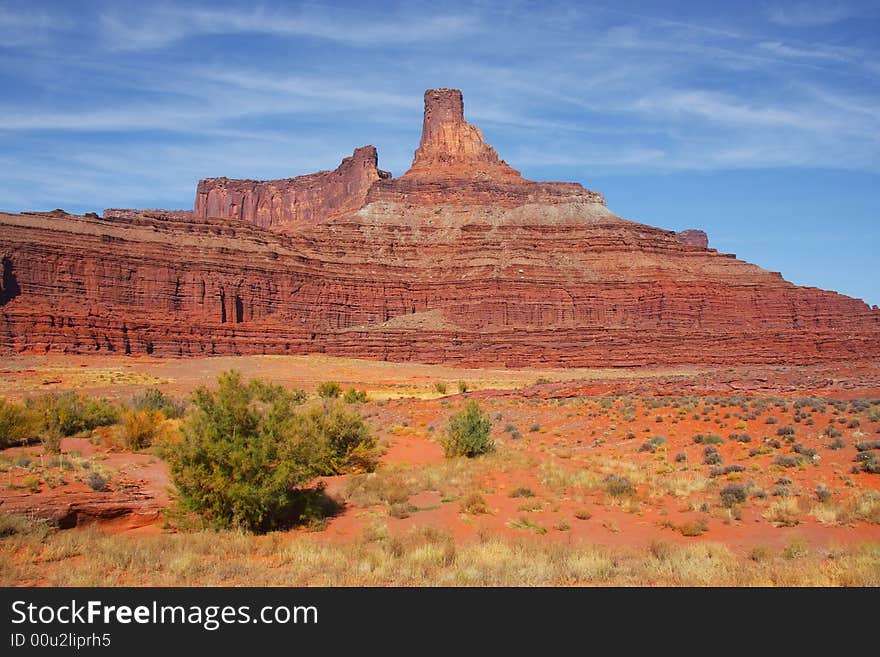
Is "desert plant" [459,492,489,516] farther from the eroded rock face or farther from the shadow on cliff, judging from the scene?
the shadow on cliff

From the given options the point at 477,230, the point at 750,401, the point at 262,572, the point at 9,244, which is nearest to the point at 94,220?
the point at 9,244

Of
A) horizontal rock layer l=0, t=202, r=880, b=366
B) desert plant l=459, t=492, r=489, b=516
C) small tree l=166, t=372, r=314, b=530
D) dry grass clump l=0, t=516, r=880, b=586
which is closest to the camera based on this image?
dry grass clump l=0, t=516, r=880, b=586

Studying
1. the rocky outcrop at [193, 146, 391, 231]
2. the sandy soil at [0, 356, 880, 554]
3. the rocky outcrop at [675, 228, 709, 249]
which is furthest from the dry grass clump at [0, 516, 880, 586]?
the rocky outcrop at [675, 228, 709, 249]

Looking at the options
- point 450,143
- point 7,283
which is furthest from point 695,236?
point 7,283

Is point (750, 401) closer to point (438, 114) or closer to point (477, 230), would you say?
point (477, 230)

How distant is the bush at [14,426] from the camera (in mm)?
20141

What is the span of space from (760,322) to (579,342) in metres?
29.2

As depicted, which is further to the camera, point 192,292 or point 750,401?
point 192,292

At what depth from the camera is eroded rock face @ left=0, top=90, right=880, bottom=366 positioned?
8362cm

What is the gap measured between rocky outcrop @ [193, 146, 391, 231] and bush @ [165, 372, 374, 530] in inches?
4944

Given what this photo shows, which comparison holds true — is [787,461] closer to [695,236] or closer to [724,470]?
[724,470]

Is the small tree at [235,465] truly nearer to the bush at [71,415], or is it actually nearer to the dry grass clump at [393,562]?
the dry grass clump at [393,562]
